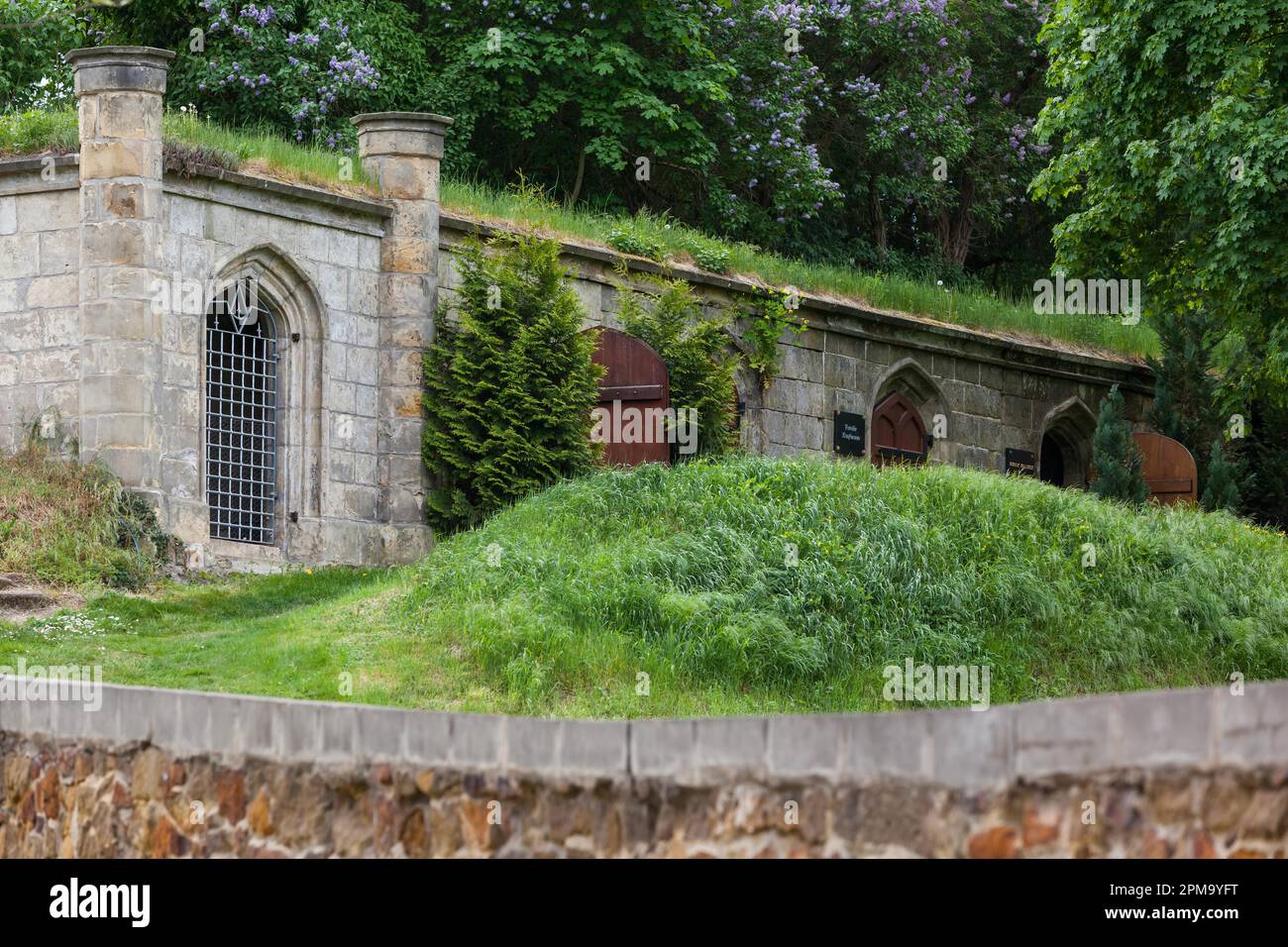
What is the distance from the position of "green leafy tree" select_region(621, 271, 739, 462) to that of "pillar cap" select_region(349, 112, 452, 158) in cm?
276

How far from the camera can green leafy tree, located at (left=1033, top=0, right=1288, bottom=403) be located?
19422 mm

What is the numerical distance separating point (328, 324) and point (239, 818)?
12413 mm

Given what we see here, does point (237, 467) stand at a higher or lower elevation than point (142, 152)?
lower

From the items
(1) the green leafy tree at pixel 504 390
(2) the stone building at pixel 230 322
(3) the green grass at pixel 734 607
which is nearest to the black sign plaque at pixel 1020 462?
(2) the stone building at pixel 230 322

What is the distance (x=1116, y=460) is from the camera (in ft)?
78.9

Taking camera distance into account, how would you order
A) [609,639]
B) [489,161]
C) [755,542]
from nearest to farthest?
[609,639], [755,542], [489,161]

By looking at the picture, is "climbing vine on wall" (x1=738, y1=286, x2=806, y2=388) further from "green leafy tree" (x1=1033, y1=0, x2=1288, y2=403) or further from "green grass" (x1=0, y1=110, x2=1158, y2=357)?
"green leafy tree" (x1=1033, y1=0, x2=1288, y2=403)

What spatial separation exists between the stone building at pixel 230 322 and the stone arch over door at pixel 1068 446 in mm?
8345

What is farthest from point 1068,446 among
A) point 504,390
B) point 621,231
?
point 504,390

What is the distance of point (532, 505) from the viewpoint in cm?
1758

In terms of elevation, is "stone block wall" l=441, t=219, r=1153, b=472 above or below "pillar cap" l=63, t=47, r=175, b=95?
below

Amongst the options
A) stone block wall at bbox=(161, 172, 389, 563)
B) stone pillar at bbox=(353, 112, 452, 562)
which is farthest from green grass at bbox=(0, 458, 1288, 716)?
stone pillar at bbox=(353, 112, 452, 562)

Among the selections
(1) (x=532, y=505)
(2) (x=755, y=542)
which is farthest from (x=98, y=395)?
(2) (x=755, y=542)
